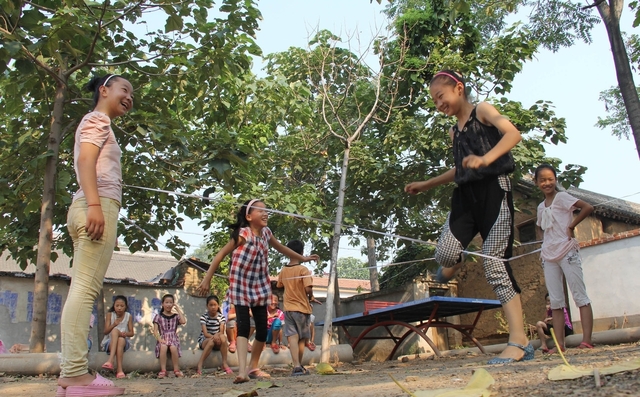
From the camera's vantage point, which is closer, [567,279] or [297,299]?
[567,279]

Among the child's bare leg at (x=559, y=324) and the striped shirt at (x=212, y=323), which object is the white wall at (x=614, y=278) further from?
the striped shirt at (x=212, y=323)

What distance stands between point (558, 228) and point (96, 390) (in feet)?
12.9

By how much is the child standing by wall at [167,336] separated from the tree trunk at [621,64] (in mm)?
6063

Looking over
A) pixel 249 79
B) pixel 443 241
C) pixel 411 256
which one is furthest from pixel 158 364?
pixel 411 256

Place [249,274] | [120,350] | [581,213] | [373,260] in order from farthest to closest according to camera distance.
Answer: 1. [373,260]
2. [120,350]
3. [581,213]
4. [249,274]

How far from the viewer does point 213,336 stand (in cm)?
670

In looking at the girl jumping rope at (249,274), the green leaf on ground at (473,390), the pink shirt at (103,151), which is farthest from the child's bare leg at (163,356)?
the green leaf on ground at (473,390)

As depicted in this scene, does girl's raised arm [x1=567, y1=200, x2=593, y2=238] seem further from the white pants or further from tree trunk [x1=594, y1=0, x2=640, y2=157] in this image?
tree trunk [x1=594, y1=0, x2=640, y2=157]

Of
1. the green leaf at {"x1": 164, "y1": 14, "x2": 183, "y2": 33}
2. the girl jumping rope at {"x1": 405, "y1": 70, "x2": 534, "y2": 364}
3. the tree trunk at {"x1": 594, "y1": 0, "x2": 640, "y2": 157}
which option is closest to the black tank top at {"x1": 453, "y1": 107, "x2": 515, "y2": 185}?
the girl jumping rope at {"x1": 405, "y1": 70, "x2": 534, "y2": 364}

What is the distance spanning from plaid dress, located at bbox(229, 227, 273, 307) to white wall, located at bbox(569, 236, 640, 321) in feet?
26.8

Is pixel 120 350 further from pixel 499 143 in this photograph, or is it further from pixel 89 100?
pixel 499 143

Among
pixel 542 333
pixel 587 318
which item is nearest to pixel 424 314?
pixel 542 333

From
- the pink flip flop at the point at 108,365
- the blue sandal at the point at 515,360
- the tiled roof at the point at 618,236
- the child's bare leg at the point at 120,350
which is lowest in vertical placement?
the pink flip flop at the point at 108,365

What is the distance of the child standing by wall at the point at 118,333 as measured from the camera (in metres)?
5.84
